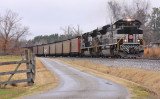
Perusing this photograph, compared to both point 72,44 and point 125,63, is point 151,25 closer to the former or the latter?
point 72,44

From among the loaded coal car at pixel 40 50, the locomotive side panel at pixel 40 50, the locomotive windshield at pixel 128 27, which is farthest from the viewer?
the locomotive side panel at pixel 40 50

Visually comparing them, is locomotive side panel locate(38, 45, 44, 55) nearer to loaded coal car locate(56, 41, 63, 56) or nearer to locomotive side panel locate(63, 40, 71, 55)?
loaded coal car locate(56, 41, 63, 56)

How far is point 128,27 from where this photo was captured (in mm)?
24359

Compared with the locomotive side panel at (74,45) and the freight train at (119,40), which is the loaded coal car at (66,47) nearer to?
the locomotive side panel at (74,45)

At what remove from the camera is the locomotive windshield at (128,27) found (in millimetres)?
24250

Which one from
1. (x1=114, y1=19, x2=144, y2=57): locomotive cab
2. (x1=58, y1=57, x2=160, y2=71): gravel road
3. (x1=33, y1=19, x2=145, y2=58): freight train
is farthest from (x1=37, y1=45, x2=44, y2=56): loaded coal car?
(x1=114, y1=19, x2=144, y2=57): locomotive cab

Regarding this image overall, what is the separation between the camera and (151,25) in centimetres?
7731

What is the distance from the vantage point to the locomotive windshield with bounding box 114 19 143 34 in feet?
79.6

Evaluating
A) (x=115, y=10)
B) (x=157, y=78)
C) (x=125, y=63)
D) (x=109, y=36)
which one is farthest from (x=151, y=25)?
(x=157, y=78)

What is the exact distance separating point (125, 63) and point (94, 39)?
13775 mm

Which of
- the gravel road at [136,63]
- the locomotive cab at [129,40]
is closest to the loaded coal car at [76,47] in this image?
the locomotive cab at [129,40]

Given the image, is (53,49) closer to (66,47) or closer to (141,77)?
(66,47)

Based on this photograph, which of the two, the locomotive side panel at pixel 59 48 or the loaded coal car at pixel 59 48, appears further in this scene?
the locomotive side panel at pixel 59 48

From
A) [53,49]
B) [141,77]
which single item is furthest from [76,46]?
[141,77]
